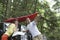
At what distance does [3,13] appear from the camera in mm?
20016

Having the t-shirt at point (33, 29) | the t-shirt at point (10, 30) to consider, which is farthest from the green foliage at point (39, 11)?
the t-shirt at point (10, 30)

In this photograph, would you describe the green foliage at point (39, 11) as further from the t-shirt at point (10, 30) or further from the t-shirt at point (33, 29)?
the t-shirt at point (10, 30)

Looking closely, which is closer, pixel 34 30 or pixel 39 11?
pixel 34 30

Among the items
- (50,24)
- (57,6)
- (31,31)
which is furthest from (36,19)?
(57,6)

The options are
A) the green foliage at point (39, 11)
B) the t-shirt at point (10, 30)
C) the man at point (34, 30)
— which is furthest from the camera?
the green foliage at point (39, 11)

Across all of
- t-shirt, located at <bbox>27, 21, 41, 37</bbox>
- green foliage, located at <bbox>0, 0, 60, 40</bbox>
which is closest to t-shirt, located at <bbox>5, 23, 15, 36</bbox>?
t-shirt, located at <bbox>27, 21, 41, 37</bbox>

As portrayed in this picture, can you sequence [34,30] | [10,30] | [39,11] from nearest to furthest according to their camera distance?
1. [10,30]
2. [34,30]
3. [39,11]

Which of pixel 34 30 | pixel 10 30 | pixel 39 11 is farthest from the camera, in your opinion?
pixel 39 11

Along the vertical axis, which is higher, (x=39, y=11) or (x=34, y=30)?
(x=34, y=30)

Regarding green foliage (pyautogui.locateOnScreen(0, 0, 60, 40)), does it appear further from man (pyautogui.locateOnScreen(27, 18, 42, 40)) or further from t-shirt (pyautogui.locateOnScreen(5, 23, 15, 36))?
t-shirt (pyautogui.locateOnScreen(5, 23, 15, 36))

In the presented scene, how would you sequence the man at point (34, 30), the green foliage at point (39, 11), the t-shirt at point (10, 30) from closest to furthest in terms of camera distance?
the t-shirt at point (10, 30) < the man at point (34, 30) < the green foliage at point (39, 11)

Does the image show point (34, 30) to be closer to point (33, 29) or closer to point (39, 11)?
point (33, 29)

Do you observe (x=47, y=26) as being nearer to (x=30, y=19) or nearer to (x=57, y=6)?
(x=57, y=6)

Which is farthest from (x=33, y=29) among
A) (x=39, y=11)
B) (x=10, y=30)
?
(x=39, y=11)
